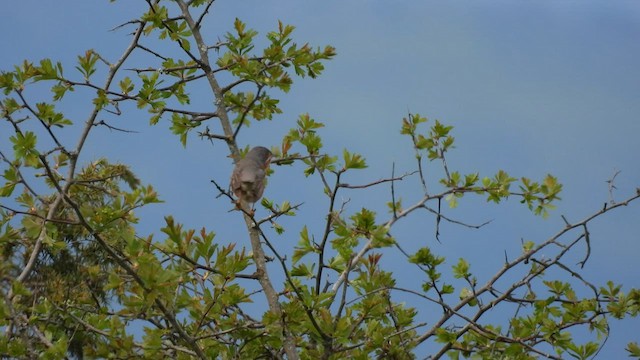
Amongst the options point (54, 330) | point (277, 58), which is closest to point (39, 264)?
point (54, 330)

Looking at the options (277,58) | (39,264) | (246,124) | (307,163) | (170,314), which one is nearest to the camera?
(170,314)

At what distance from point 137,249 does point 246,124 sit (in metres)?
2.09

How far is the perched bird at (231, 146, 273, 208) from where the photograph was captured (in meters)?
5.50

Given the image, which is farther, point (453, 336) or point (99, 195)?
point (99, 195)

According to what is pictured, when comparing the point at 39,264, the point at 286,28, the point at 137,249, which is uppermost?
the point at 39,264

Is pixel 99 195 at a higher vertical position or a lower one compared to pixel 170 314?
higher

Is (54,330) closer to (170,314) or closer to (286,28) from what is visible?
(170,314)

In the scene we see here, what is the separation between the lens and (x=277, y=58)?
21.0 feet

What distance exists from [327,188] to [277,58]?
136 centimetres

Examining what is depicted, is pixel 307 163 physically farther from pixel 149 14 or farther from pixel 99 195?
pixel 99 195

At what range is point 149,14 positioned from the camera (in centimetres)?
672

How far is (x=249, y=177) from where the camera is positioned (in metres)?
5.49

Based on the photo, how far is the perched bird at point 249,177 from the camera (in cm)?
550

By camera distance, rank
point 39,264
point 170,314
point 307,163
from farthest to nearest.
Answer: point 39,264, point 307,163, point 170,314
